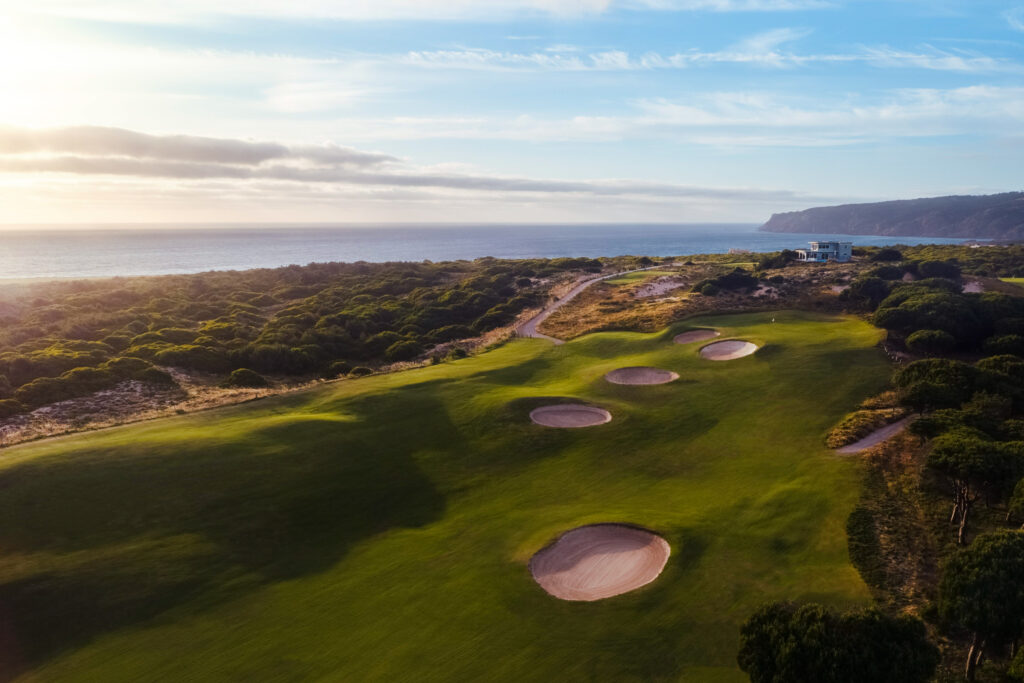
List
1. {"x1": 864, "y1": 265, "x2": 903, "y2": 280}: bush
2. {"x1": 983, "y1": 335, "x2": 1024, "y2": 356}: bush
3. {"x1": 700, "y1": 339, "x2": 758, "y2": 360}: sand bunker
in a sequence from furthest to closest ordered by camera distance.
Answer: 1. {"x1": 864, "y1": 265, "x2": 903, "y2": 280}: bush
2. {"x1": 700, "y1": 339, "x2": 758, "y2": 360}: sand bunker
3. {"x1": 983, "y1": 335, "x2": 1024, "y2": 356}: bush

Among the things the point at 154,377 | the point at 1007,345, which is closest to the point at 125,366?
the point at 154,377

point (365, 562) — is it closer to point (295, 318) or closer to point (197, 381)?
point (197, 381)

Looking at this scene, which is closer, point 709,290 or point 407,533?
point 407,533

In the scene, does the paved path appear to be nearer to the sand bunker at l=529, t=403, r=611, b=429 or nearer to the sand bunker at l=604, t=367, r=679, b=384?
the sand bunker at l=604, t=367, r=679, b=384

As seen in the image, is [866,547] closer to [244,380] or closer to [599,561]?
[599,561]

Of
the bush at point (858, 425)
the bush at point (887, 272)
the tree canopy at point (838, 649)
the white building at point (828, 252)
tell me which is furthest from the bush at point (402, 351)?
the white building at point (828, 252)

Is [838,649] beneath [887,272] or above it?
beneath

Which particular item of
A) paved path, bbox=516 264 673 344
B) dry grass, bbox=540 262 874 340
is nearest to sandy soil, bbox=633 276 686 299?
dry grass, bbox=540 262 874 340
